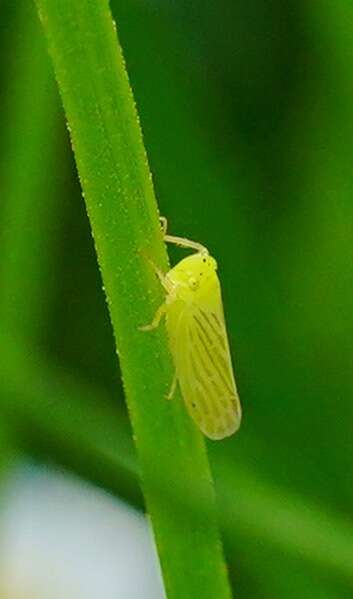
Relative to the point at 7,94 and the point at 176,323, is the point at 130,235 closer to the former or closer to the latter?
the point at 176,323

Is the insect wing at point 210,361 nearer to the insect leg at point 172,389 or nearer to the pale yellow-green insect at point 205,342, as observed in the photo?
the pale yellow-green insect at point 205,342

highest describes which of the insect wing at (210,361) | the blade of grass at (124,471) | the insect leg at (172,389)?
the insect leg at (172,389)

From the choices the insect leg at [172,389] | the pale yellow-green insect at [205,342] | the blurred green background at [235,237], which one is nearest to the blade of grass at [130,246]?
the insect leg at [172,389]

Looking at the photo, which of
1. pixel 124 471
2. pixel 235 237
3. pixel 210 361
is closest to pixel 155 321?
pixel 210 361

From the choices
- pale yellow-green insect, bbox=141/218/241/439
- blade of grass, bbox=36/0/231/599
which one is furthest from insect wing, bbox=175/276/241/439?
blade of grass, bbox=36/0/231/599

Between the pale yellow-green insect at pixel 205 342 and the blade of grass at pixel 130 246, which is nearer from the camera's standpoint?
the blade of grass at pixel 130 246

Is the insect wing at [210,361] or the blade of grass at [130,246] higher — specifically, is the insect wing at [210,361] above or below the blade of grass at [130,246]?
below

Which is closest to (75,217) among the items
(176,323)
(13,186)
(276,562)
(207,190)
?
(207,190)
